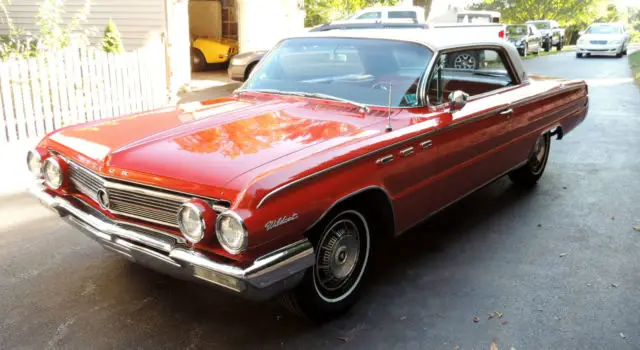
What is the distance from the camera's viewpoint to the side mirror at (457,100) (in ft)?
14.2

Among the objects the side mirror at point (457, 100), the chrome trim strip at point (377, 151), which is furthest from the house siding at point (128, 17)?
the side mirror at point (457, 100)

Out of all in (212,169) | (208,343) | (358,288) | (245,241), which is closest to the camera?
(245,241)

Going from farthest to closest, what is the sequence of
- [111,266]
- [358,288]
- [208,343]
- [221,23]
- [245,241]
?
[221,23] → [111,266] → [358,288] → [208,343] → [245,241]

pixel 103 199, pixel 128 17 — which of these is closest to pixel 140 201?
pixel 103 199

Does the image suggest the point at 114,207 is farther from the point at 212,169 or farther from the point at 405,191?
the point at 405,191

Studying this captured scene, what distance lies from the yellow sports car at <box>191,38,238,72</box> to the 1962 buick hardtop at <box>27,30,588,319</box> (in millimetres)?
14072

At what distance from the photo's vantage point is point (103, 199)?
3.54 metres

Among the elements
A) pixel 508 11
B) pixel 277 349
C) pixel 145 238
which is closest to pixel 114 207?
pixel 145 238

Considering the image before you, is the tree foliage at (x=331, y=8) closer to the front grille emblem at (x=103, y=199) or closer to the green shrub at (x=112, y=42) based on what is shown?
the green shrub at (x=112, y=42)

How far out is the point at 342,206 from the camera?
354 cm

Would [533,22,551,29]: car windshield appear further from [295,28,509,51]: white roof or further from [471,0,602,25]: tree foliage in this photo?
[295,28,509,51]: white roof

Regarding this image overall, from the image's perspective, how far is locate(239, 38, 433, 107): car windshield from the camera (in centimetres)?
438

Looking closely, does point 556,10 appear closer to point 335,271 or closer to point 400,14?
point 400,14

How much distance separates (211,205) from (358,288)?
1260 mm
